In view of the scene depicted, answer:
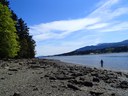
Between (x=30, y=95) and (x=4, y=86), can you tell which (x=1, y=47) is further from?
(x=30, y=95)

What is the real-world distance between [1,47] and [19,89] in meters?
36.3

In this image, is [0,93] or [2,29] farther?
[2,29]

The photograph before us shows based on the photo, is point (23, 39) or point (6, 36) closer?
point (6, 36)

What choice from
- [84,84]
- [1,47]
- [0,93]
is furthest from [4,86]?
[1,47]

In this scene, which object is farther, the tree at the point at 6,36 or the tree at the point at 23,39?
the tree at the point at 23,39

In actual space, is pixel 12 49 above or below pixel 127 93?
above

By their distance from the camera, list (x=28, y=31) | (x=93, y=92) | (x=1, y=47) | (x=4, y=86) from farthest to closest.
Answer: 1. (x=28, y=31)
2. (x=1, y=47)
3. (x=4, y=86)
4. (x=93, y=92)

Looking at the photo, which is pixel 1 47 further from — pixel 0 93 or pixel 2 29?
pixel 0 93

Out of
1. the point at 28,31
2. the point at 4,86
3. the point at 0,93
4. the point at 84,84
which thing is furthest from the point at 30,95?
the point at 28,31

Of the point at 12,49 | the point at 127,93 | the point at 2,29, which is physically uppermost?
the point at 2,29

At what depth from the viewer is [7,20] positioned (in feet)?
187

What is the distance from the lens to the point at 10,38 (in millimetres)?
57406

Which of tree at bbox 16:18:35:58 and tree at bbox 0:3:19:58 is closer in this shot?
tree at bbox 0:3:19:58

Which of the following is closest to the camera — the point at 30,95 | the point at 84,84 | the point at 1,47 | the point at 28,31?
the point at 30,95
